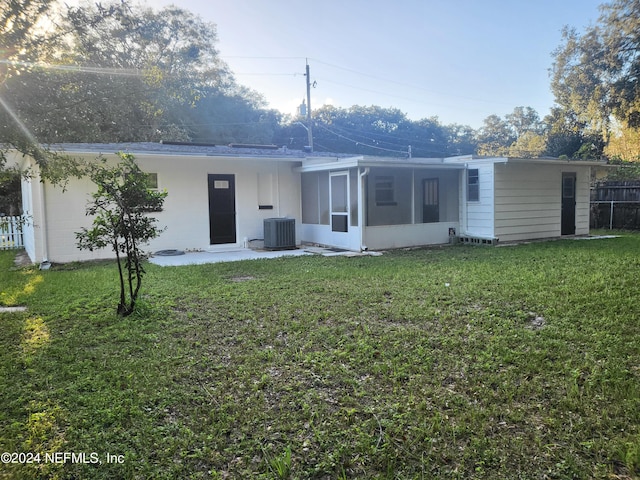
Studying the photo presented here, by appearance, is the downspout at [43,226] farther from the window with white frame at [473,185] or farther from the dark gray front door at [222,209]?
the window with white frame at [473,185]

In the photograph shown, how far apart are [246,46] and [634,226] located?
14556mm

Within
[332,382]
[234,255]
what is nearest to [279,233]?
[234,255]

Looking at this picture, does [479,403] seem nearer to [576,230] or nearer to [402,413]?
[402,413]

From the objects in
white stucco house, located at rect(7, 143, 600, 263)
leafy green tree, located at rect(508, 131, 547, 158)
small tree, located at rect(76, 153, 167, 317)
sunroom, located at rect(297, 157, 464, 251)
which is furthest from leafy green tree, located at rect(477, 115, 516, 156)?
small tree, located at rect(76, 153, 167, 317)

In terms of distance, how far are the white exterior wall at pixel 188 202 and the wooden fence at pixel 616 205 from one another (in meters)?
11.2

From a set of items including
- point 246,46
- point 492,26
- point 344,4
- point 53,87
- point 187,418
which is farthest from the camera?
point 246,46

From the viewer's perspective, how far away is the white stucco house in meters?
10.6

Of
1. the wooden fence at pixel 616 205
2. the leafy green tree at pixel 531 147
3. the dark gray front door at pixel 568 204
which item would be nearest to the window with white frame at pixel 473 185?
the dark gray front door at pixel 568 204

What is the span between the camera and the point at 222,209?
38.0 ft

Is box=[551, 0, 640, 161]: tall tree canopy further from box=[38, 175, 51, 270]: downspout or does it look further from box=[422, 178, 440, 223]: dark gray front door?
box=[38, 175, 51, 270]: downspout

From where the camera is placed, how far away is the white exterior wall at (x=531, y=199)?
1145 cm

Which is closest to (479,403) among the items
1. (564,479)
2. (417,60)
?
(564,479)

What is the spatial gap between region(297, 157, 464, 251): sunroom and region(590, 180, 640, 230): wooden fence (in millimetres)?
7097

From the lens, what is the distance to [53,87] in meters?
4.90
